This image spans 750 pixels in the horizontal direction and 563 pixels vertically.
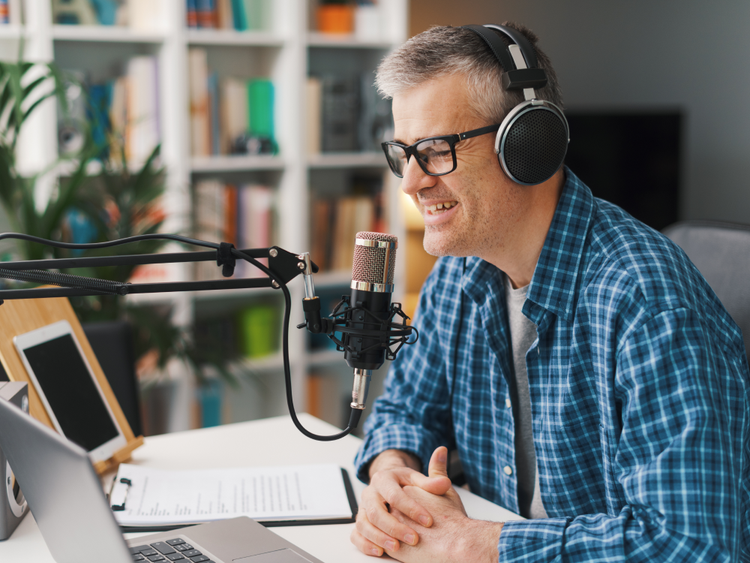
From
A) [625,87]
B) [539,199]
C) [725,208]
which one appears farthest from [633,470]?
[625,87]

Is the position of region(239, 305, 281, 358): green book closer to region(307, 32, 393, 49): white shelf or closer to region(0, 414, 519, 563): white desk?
→ region(307, 32, 393, 49): white shelf

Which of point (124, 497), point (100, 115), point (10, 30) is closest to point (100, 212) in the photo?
point (100, 115)

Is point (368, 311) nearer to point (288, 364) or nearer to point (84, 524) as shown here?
point (288, 364)

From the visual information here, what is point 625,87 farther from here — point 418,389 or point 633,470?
point 633,470

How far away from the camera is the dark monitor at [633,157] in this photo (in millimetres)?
3002

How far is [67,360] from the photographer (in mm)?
1234

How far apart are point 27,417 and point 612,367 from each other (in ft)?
2.26

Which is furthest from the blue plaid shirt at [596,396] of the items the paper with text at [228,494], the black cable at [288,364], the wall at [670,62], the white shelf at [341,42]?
the wall at [670,62]

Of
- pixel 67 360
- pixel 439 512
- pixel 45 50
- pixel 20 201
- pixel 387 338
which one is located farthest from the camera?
pixel 45 50

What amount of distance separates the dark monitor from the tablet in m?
2.25

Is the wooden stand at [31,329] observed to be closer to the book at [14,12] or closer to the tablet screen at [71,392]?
the tablet screen at [71,392]

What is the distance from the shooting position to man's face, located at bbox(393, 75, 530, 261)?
1.10m

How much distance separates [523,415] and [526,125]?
472mm

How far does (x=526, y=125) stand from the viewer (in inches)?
41.7
